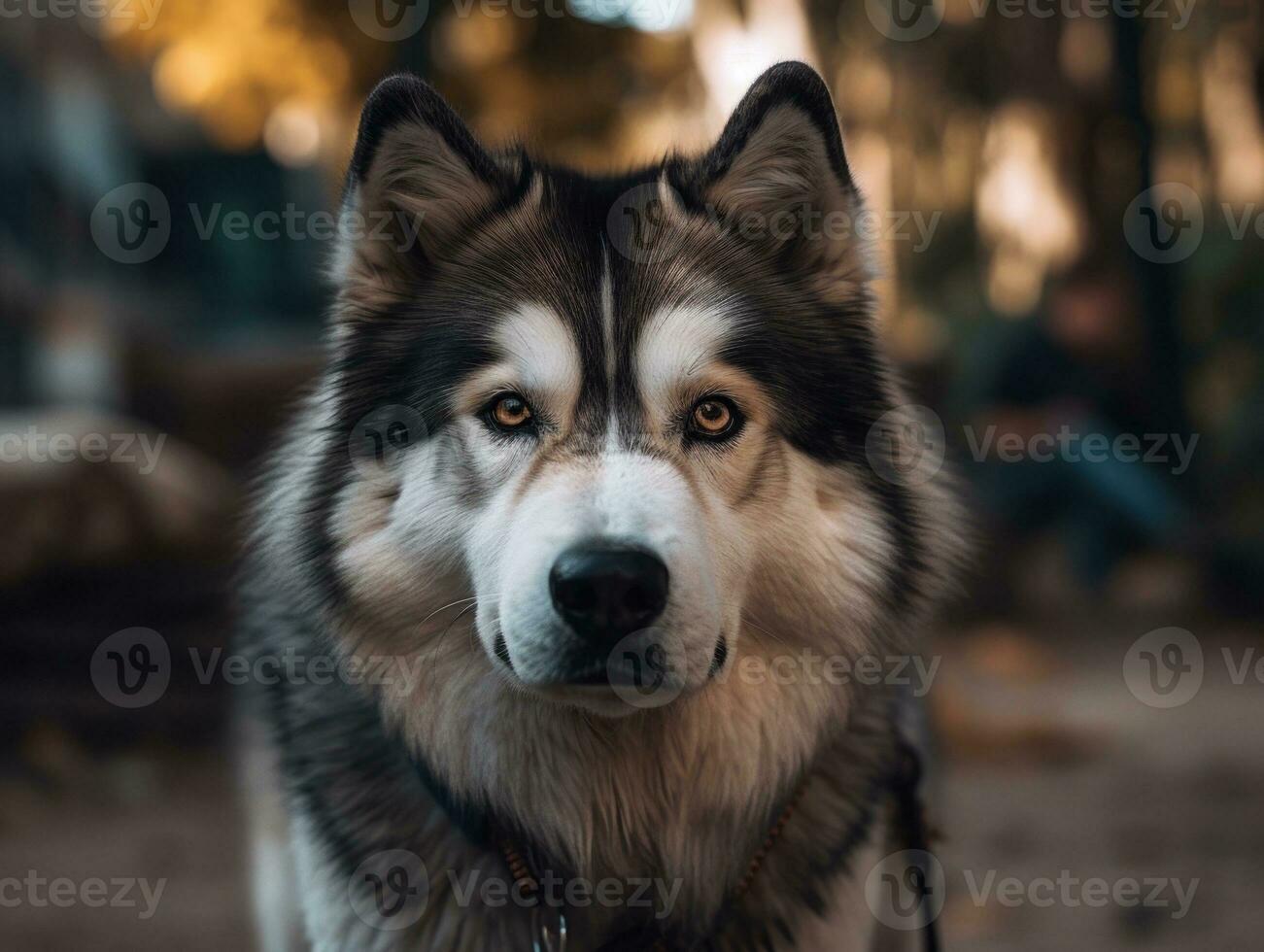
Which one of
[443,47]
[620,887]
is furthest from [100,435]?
[620,887]

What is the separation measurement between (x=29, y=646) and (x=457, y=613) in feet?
14.1

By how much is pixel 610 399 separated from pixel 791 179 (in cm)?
69

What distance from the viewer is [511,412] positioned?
218cm

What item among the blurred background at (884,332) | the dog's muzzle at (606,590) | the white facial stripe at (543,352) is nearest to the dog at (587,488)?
the white facial stripe at (543,352)

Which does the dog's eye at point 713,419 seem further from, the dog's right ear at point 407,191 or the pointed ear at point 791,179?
the dog's right ear at point 407,191

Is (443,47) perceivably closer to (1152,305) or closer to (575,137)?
(575,137)

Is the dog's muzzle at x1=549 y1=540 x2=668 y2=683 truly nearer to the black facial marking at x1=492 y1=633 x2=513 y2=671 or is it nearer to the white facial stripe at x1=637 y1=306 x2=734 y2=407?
the black facial marking at x1=492 y1=633 x2=513 y2=671

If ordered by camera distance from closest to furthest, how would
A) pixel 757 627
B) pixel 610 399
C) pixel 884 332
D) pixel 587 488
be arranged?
pixel 587 488
pixel 610 399
pixel 757 627
pixel 884 332

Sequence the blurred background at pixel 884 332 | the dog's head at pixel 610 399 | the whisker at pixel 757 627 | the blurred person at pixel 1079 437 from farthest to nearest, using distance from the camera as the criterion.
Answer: the blurred person at pixel 1079 437 < the blurred background at pixel 884 332 < the whisker at pixel 757 627 < the dog's head at pixel 610 399

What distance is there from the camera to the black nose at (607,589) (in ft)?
5.94

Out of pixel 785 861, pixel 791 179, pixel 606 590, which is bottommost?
pixel 785 861

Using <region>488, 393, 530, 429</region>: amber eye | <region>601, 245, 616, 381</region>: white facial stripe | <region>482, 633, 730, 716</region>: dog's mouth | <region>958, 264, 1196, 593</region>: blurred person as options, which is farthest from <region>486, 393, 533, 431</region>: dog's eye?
<region>958, 264, 1196, 593</region>: blurred person

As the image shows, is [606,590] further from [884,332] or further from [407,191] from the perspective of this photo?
[884,332]

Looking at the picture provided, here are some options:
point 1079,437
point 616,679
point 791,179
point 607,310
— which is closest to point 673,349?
point 607,310
